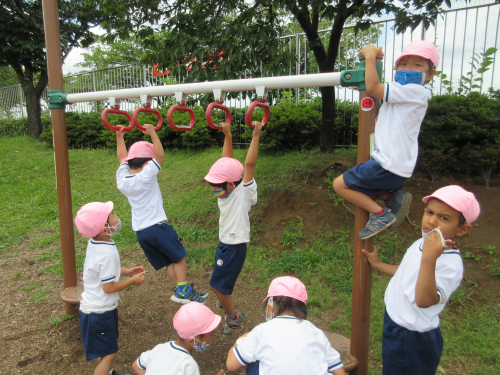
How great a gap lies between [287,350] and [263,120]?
1626 mm

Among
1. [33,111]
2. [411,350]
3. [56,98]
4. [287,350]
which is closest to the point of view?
[287,350]

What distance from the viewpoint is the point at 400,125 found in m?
1.99

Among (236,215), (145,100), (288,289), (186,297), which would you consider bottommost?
(186,297)

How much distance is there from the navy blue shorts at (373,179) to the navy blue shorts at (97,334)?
1856 millimetres

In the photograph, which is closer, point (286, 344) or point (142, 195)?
point (286, 344)

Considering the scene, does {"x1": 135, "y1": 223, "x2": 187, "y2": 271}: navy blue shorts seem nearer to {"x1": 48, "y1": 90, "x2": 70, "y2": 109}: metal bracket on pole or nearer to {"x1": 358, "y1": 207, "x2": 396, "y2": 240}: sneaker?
{"x1": 48, "y1": 90, "x2": 70, "y2": 109}: metal bracket on pole

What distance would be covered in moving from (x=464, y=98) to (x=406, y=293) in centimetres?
405

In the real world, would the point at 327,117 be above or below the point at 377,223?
above

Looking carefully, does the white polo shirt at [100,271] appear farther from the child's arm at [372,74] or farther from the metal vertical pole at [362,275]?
the child's arm at [372,74]

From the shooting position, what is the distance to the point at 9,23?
38.0ft

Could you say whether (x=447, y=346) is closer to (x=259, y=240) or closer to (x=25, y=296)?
(x=259, y=240)

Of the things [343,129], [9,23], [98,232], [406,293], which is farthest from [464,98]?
[9,23]

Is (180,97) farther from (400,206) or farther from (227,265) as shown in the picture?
(400,206)

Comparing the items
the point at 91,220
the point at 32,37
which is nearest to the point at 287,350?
the point at 91,220
